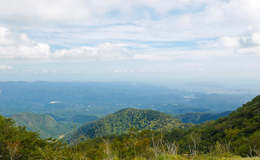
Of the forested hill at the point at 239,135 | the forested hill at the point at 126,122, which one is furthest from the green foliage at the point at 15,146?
the forested hill at the point at 126,122

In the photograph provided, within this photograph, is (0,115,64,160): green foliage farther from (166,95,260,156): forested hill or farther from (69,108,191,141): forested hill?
(69,108,191,141): forested hill

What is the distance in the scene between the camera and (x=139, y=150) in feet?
80.2

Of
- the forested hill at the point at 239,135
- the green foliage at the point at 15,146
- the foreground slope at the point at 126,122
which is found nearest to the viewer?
the green foliage at the point at 15,146

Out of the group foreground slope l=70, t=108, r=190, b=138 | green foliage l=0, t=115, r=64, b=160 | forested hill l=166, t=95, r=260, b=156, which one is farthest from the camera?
foreground slope l=70, t=108, r=190, b=138

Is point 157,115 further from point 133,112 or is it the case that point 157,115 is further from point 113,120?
point 113,120

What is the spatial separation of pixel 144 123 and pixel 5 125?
156 m

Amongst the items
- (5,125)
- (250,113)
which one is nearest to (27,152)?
(5,125)

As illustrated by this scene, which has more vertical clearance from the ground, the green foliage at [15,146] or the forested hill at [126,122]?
the green foliage at [15,146]

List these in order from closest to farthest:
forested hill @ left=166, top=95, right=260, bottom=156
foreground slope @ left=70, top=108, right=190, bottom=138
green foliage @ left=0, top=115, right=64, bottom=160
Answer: green foliage @ left=0, top=115, right=64, bottom=160 → forested hill @ left=166, top=95, right=260, bottom=156 → foreground slope @ left=70, top=108, right=190, bottom=138

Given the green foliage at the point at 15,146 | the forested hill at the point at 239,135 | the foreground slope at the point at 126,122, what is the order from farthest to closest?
the foreground slope at the point at 126,122, the forested hill at the point at 239,135, the green foliage at the point at 15,146

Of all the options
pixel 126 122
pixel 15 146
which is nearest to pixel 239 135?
pixel 15 146

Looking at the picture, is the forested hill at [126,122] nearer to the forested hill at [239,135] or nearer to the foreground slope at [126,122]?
the foreground slope at [126,122]

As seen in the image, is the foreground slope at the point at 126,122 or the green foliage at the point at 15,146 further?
the foreground slope at the point at 126,122

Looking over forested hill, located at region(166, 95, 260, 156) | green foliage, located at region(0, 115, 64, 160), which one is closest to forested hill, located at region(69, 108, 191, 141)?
forested hill, located at region(166, 95, 260, 156)
